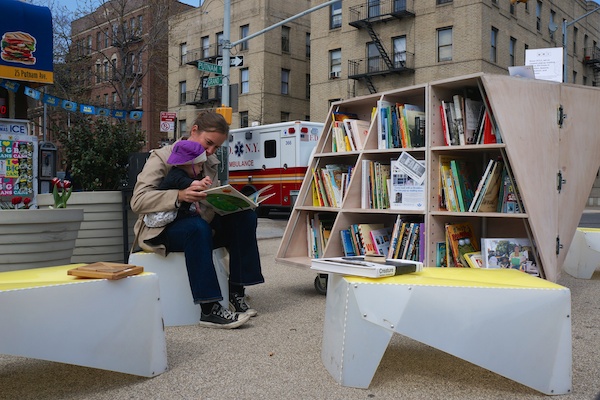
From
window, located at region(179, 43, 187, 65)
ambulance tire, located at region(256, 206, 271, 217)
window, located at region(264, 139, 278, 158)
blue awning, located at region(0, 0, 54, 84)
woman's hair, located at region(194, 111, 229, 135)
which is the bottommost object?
ambulance tire, located at region(256, 206, 271, 217)

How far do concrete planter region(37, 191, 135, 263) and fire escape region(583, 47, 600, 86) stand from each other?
35.4 meters

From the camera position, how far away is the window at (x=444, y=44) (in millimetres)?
25594

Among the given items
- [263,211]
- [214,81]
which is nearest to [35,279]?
[214,81]

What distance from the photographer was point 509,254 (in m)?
4.60

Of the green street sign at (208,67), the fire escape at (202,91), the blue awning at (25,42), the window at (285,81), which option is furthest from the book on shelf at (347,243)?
the fire escape at (202,91)

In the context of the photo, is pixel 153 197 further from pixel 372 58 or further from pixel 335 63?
pixel 335 63

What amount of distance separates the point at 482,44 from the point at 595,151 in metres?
21.2

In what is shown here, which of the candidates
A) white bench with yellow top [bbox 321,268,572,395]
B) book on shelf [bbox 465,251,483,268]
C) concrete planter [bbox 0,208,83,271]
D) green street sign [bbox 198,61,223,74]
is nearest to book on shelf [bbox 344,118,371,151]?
book on shelf [bbox 465,251,483,268]

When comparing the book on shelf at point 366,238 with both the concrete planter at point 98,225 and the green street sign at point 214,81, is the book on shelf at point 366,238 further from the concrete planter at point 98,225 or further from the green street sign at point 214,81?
the green street sign at point 214,81

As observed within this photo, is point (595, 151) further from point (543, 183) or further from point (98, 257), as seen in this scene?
point (98, 257)

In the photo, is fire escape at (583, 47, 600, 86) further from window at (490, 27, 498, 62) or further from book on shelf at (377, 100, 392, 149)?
book on shelf at (377, 100, 392, 149)

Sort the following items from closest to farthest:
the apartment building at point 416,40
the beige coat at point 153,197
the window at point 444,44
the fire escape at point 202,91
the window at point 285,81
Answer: the beige coat at point 153,197 → the apartment building at point 416,40 → the window at point 444,44 → the window at point 285,81 → the fire escape at point 202,91

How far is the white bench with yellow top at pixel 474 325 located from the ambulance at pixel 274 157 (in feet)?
41.0

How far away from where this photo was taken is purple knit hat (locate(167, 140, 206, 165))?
4172mm
